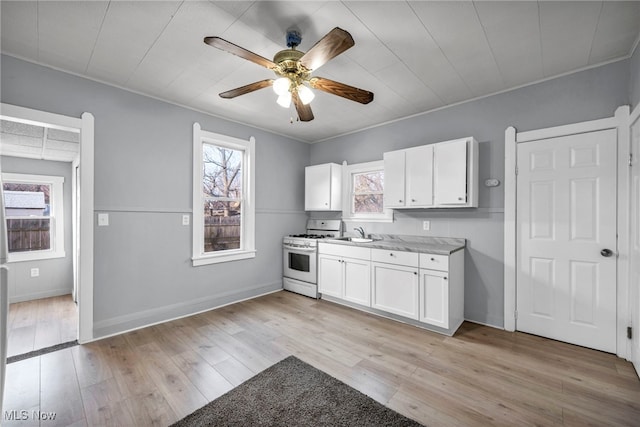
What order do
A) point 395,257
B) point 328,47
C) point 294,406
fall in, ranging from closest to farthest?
point 328,47
point 294,406
point 395,257

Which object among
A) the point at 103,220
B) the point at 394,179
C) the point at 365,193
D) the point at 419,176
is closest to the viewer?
the point at 103,220

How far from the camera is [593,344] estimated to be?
254 cm

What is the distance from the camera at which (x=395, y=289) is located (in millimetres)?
3186

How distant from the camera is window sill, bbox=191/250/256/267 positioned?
11.5 ft

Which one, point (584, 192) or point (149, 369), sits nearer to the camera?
point (149, 369)

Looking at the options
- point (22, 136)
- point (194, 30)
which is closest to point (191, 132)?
point (194, 30)

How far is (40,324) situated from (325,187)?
3931mm

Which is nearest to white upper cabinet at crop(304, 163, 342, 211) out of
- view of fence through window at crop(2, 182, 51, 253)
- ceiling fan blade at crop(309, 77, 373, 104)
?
ceiling fan blade at crop(309, 77, 373, 104)

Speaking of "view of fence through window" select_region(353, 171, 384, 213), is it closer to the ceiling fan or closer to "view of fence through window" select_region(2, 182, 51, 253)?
the ceiling fan

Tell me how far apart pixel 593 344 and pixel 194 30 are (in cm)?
431

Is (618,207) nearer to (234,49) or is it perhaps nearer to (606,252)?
(606,252)

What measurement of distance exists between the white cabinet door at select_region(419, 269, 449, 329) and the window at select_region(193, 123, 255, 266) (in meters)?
2.42

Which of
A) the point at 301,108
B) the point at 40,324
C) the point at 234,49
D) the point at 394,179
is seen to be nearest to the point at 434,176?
the point at 394,179

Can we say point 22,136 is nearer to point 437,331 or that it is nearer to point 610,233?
point 437,331
